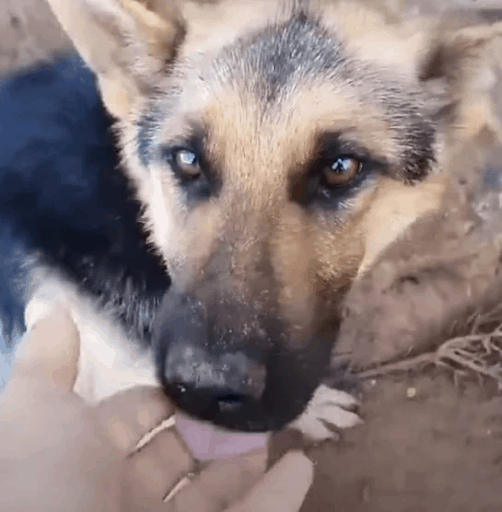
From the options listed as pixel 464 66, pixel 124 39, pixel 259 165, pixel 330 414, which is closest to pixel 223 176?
pixel 259 165

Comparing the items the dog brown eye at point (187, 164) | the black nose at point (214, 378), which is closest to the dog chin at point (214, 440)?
the black nose at point (214, 378)

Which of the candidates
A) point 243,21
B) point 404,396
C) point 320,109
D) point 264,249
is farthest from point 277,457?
point 243,21

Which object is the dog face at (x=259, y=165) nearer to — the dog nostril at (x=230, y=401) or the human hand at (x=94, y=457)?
the dog nostril at (x=230, y=401)

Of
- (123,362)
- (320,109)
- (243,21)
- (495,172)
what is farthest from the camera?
(495,172)

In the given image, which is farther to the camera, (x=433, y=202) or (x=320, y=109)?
(x=433, y=202)

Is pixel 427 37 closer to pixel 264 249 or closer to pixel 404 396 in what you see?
pixel 264 249
